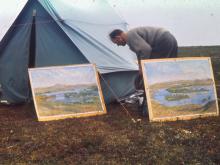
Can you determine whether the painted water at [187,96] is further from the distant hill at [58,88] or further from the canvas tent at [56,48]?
the canvas tent at [56,48]

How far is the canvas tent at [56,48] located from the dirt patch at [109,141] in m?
1.49

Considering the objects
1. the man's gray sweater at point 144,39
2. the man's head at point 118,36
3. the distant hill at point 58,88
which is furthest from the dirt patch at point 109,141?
the man's head at point 118,36

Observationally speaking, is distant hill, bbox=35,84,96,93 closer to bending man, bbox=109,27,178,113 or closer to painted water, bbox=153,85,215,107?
bending man, bbox=109,27,178,113

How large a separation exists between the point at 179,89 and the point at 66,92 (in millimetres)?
2042

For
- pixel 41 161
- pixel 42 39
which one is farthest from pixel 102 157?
pixel 42 39

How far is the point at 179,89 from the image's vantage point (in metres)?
6.70

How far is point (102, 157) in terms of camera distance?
489cm

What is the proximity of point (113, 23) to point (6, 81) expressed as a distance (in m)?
2.99

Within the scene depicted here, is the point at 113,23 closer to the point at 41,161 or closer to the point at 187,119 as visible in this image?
the point at 187,119

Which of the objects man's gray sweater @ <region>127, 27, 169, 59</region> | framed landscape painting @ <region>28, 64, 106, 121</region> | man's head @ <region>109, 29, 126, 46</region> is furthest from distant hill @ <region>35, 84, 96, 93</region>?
man's gray sweater @ <region>127, 27, 169, 59</region>

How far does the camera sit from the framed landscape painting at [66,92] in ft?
22.8

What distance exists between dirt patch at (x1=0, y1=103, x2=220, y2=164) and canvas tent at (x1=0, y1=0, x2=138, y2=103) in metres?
1.49

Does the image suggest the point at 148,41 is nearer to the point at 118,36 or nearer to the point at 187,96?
the point at 118,36

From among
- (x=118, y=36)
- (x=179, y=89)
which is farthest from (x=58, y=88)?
(x=179, y=89)
